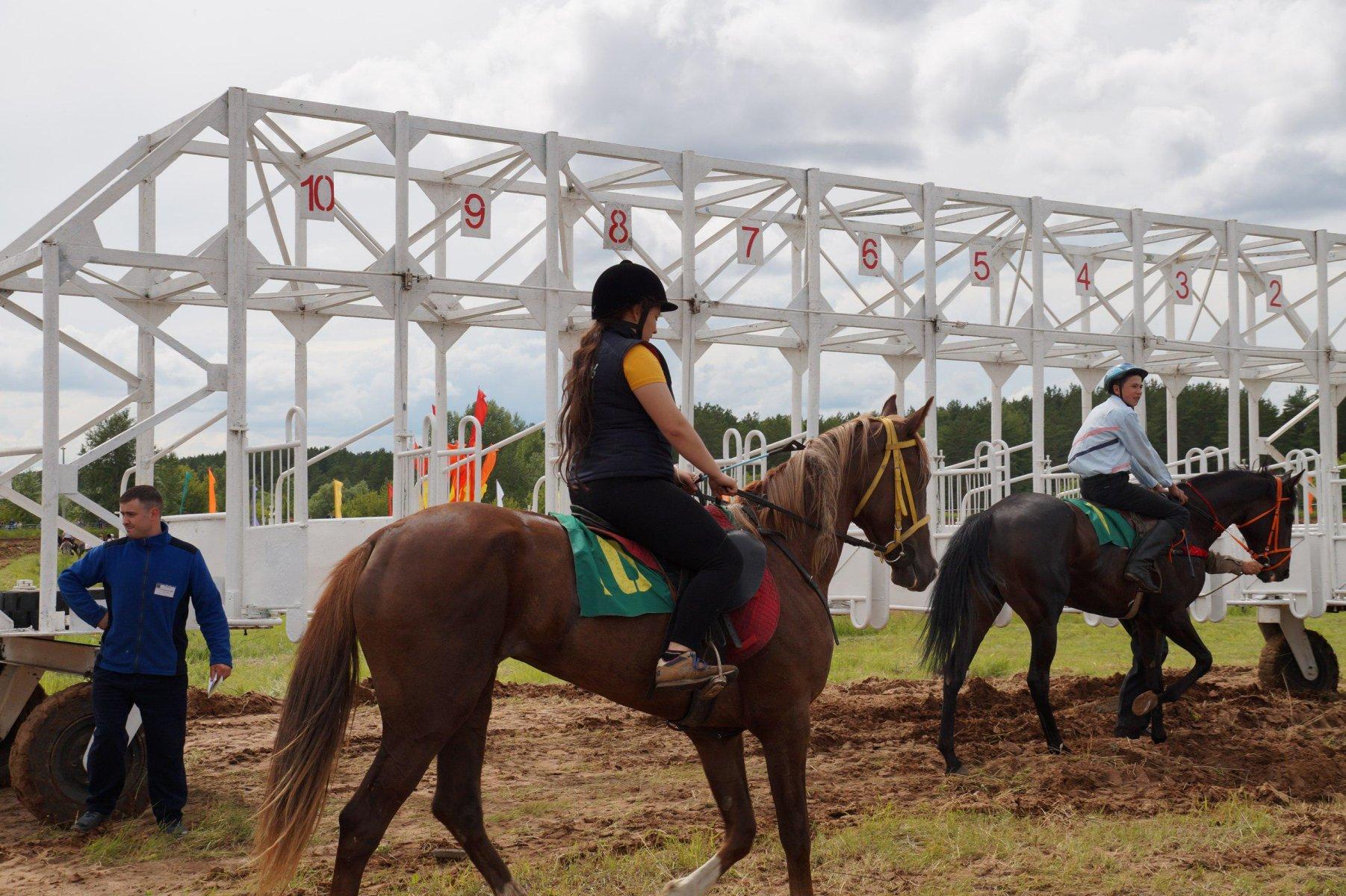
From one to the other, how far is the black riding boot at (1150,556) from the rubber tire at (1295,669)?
116 inches

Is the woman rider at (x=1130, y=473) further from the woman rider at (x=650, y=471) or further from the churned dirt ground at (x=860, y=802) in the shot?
the woman rider at (x=650, y=471)

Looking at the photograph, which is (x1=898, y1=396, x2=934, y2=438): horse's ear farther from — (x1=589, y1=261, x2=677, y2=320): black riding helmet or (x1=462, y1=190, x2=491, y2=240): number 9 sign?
(x1=462, y1=190, x2=491, y2=240): number 9 sign

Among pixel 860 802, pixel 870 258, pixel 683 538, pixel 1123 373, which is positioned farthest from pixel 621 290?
pixel 870 258

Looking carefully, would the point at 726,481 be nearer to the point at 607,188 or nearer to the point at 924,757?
the point at 924,757

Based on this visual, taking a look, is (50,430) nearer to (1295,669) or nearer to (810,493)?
(810,493)

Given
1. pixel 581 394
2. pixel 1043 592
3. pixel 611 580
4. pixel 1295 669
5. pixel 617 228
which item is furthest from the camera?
pixel 1295 669

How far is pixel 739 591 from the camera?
4.62 metres

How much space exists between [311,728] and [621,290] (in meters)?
1.86

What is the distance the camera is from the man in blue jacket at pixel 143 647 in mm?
6410

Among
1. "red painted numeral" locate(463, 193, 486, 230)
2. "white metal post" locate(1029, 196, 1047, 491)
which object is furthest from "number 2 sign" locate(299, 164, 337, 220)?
"white metal post" locate(1029, 196, 1047, 491)

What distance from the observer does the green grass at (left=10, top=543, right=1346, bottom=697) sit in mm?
12328

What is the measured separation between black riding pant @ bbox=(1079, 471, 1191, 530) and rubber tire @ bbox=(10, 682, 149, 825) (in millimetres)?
6379

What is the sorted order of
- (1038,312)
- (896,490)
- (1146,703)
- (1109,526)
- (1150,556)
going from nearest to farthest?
(896,490) → (1146,703) → (1150,556) → (1109,526) → (1038,312)

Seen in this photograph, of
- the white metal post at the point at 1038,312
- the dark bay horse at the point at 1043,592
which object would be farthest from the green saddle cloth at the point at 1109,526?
the white metal post at the point at 1038,312
